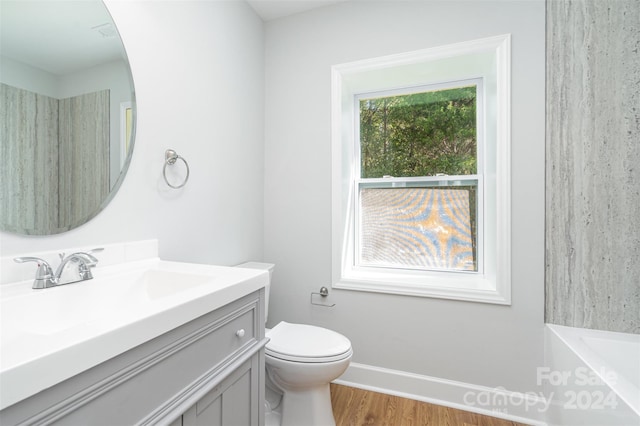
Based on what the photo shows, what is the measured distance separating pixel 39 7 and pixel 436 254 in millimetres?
2331

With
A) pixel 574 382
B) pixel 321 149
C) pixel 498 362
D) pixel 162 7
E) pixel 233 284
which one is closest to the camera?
pixel 233 284

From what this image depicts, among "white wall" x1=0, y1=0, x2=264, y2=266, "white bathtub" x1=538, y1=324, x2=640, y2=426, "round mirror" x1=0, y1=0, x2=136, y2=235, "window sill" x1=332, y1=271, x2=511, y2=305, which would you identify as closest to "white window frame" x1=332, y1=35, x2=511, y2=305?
"window sill" x1=332, y1=271, x2=511, y2=305

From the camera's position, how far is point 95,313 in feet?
3.08

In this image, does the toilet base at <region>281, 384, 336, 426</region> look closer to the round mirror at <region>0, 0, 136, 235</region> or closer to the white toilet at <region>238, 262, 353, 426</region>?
the white toilet at <region>238, 262, 353, 426</region>

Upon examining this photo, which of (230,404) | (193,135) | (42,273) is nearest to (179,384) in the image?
(230,404)

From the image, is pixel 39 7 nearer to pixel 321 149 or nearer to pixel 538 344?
pixel 321 149

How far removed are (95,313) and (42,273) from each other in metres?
0.19

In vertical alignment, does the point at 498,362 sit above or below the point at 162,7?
below

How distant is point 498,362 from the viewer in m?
1.72

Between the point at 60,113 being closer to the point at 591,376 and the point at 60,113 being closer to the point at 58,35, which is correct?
the point at 58,35

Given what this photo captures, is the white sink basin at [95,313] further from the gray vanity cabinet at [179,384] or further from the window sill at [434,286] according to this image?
the window sill at [434,286]

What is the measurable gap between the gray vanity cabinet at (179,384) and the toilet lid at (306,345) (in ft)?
1.15

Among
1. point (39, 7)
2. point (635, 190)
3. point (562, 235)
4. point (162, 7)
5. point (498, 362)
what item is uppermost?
point (162, 7)

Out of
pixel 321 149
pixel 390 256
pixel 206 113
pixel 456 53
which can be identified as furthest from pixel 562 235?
pixel 206 113
